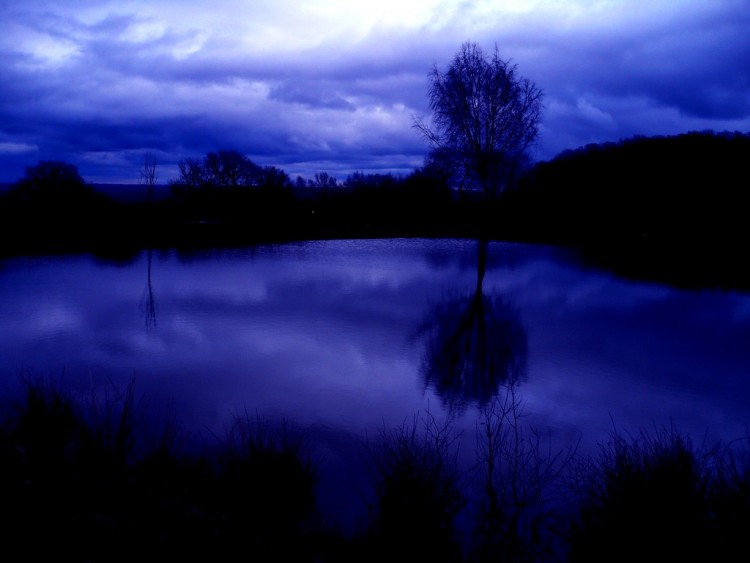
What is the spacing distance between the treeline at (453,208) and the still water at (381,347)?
8.07 m

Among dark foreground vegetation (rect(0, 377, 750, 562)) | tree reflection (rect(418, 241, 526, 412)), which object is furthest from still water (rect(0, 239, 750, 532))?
dark foreground vegetation (rect(0, 377, 750, 562))

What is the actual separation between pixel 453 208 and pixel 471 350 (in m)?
28.1

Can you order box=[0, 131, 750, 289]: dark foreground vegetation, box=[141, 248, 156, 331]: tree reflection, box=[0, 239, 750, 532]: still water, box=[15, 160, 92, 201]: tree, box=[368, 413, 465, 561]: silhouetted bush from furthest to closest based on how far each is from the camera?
Result: box=[15, 160, 92, 201]: tree
box=[0, 131, 750, 289]: dark foreground vegetation
box=[141, 248, 156, 331]: tree reflection
box=[0, 239, 750, 532]: still water
box=[368, 413, 465, 561]: silhouetted bush

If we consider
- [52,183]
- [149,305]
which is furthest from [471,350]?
[52,183]

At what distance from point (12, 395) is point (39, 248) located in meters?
18.2

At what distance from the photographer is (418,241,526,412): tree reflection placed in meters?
7.91

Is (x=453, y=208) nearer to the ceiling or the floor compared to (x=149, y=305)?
nearer to the ceiling

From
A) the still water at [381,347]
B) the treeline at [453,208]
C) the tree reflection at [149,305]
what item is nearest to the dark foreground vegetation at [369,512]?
the still water at [381,347]

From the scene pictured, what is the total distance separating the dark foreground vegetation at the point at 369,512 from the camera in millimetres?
4008

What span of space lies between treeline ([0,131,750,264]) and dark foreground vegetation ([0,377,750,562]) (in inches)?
647

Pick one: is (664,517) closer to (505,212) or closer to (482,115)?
(482,115)

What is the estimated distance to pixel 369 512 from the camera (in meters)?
4.64

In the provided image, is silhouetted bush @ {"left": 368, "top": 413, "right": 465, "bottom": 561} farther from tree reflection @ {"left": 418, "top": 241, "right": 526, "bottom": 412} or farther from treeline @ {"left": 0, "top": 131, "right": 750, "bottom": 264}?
treeline @ {"left": 0, "top": 131, "right": 750, "bottom": 264}

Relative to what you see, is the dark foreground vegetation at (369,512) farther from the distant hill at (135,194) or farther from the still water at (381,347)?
the distant hill at (135,194)
